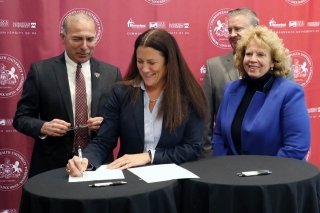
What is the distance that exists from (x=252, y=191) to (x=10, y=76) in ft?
7.53

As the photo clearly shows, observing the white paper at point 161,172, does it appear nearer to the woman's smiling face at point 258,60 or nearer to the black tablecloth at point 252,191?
the black tablecloth at point 252,191

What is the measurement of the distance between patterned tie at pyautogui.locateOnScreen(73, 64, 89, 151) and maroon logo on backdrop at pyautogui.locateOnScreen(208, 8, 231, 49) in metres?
1.46

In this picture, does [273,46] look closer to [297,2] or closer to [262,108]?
[262,108]

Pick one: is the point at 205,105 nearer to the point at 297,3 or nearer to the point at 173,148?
the point at 173,148

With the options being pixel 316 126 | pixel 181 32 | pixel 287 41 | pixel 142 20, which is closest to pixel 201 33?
pixel 181 32

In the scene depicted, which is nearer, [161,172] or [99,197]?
[99,197]

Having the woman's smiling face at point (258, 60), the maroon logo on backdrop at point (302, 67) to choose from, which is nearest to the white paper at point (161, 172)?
the woman's smiling face at point (258, 60)

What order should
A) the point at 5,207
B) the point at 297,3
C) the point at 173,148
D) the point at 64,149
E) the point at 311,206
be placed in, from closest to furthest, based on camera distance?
Result: 1. the point at 311,206
2. the point at 173,148
3. the point at 64,149
4. the point at 5,207
5. the point at 297,3

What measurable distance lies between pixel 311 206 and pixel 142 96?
1.00m

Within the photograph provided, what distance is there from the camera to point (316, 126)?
448cm

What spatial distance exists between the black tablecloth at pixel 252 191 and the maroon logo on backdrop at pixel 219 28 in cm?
191

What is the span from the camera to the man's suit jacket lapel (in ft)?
9.55

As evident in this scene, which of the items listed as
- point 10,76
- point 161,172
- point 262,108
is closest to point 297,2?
point 262,108

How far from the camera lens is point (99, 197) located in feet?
5.89
